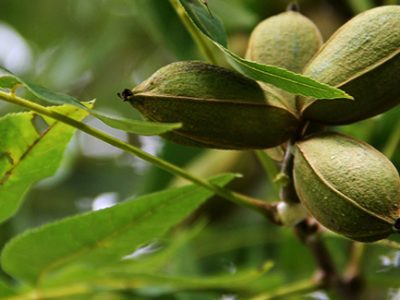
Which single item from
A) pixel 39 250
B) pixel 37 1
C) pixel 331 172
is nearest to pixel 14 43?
pixel 37 1

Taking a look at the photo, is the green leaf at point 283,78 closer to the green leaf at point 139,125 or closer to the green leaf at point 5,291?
the green leaf at point 139,125

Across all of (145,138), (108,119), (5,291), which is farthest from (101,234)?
(145,138)

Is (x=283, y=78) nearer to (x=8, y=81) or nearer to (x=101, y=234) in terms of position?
(x=8, y=81)

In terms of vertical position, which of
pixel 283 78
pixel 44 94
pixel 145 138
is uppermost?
pixel 44 94

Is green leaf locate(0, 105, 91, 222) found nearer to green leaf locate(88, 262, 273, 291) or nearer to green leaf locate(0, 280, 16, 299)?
green leaf locate(0, 280, 16, 299)

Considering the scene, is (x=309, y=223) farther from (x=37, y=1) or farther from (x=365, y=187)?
(x=37, y=1)
